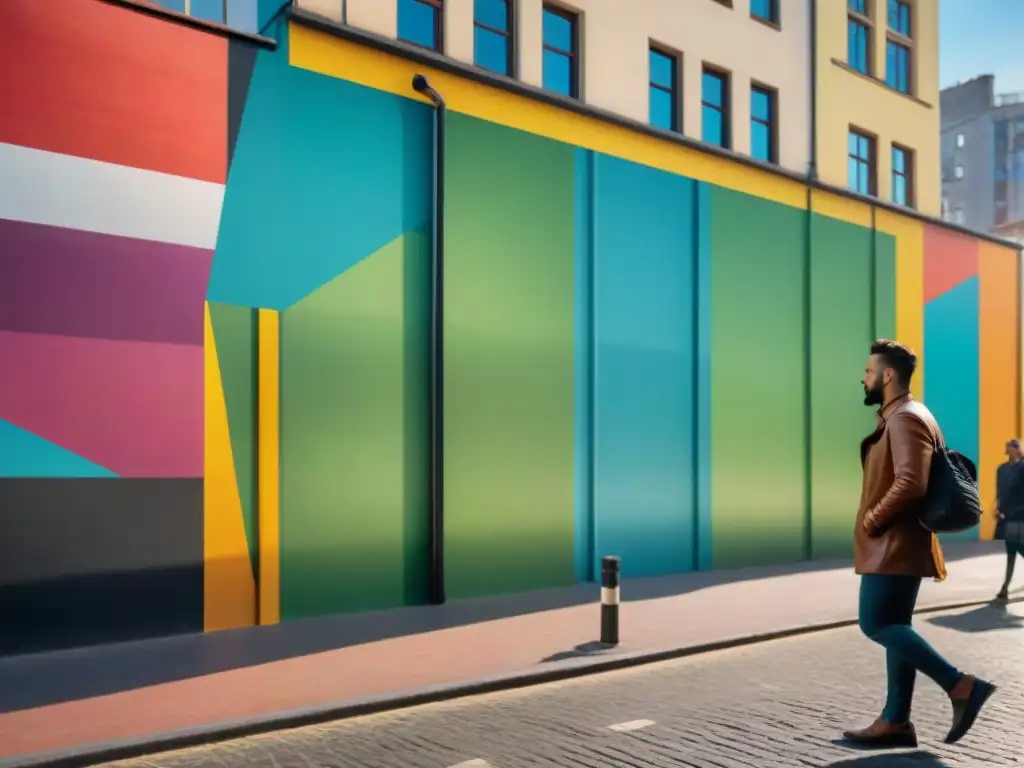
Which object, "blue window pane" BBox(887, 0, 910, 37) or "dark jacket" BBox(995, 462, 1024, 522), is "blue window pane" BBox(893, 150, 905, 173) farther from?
"dark jacket" BBox(995, 462, 1024, 522)

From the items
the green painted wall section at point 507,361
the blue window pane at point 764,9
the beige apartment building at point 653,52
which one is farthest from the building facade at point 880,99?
the green painted wall section at point 507,361

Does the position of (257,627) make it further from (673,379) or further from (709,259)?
(709,259)

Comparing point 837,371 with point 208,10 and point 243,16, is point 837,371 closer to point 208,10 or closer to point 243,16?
point 243,16

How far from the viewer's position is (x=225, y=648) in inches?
345

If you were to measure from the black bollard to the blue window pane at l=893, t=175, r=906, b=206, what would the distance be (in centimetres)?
1317

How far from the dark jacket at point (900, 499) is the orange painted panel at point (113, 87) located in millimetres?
A: 6908

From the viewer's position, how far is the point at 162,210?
9312 millimetres

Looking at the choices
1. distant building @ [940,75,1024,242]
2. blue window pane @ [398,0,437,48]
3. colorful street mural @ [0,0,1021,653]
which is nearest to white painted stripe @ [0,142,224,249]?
colorful street mural @ [0,0,1021,653]

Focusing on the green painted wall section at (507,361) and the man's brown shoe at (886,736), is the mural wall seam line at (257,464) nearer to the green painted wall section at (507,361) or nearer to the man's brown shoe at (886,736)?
the green painted wall section at (507,361)

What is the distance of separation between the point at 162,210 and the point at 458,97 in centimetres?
405

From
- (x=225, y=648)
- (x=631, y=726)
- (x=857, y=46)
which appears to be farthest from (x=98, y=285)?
(x=857, y=46)

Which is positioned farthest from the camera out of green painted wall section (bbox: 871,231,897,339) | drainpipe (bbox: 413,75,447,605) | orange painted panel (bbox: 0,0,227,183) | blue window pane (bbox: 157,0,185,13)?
green painted wall section (bbox: 871,231,897,339)

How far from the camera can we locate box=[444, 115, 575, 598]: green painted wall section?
38.4ft

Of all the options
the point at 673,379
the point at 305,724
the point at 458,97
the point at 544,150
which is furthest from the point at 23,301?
the point at 673,379
